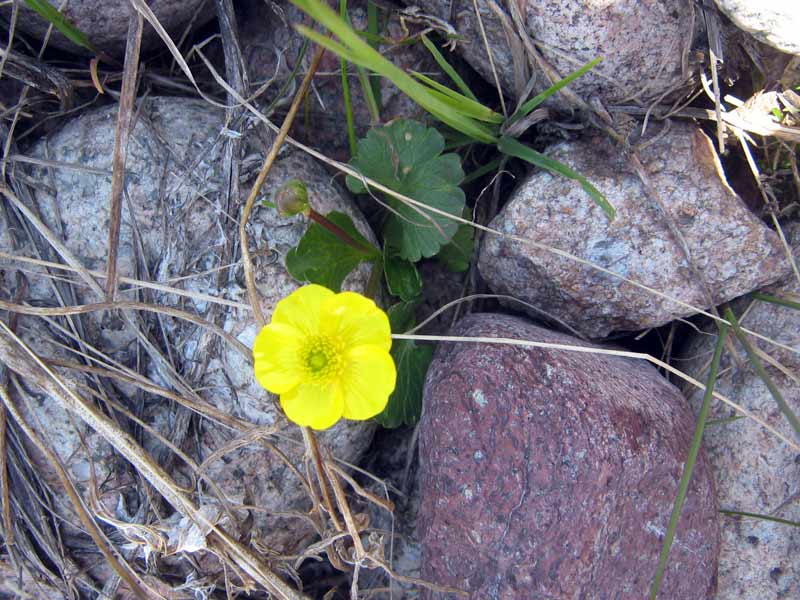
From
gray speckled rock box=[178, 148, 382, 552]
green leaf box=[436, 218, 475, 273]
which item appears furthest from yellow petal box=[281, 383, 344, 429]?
green leaf box=[436, 218, 475, 273]

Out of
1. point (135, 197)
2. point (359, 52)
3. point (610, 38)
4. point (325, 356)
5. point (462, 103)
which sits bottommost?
point (325, 356)

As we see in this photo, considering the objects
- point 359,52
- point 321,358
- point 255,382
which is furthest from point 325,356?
point 359,52

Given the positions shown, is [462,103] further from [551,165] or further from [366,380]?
[366,380]

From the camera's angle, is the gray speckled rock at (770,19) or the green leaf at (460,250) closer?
the gray speckled rock at (770,19)

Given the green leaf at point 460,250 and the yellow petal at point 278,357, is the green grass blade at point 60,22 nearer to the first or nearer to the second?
the yellow petal at point 278,357

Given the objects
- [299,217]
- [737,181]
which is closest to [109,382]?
[299,217]

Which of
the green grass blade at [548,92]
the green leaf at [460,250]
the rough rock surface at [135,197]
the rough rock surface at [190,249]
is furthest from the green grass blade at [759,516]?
the rough rock surface at [135,197]
